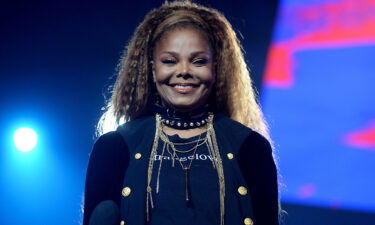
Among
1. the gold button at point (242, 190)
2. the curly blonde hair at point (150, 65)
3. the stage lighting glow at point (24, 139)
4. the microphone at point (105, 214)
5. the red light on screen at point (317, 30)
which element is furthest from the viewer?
the stage lighting glow at point (24, 139)

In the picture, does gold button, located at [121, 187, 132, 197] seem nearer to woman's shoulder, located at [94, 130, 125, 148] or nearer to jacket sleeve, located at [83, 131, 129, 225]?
jacket sleeve, located at [83, 131, 129, 225]

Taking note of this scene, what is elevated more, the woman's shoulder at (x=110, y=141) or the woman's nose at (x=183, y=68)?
the woman's nose at (x=183, y=68)

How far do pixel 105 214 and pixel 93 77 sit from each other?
1834 millimetres

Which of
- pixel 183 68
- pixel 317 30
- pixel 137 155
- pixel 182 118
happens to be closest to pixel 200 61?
pixel 183 68

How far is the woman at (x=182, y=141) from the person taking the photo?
1299mm

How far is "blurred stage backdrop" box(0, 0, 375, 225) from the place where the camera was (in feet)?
8.28

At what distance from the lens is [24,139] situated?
2.88 m

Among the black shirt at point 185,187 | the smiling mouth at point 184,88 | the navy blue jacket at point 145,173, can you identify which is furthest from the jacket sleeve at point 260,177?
the smiling mouth at point 184,88

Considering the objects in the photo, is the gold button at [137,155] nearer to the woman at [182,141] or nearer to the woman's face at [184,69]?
the woman at [182,141]

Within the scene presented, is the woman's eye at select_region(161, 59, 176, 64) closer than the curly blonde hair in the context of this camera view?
Yes

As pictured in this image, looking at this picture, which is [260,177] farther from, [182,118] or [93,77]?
[93,77]

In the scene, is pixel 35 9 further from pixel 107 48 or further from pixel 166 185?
pixel 166 185

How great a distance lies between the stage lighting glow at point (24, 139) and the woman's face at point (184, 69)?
1.69m

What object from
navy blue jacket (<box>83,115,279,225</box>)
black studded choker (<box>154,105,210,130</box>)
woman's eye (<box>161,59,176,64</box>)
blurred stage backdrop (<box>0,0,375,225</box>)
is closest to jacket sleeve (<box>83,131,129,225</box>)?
navy blue jacket (<box>83,115,279,225</box>)
